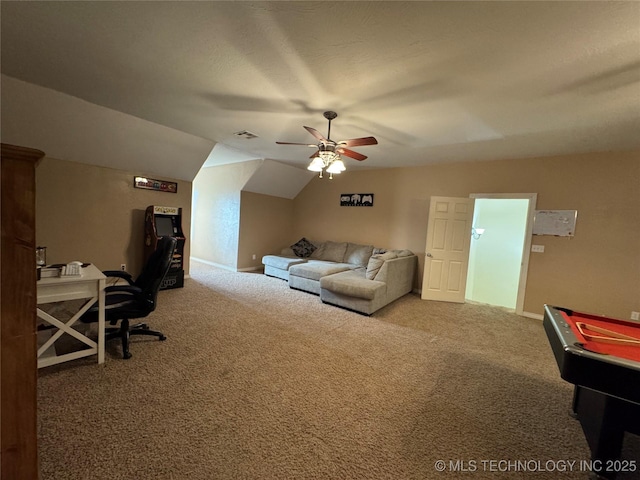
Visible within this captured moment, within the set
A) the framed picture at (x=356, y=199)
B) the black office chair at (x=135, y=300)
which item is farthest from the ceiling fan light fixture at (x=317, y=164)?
the framed picture at (x=356, y=199)

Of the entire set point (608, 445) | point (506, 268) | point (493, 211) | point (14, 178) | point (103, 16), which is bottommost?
point (608, 445)

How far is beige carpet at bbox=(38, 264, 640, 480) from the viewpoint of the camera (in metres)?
1.49

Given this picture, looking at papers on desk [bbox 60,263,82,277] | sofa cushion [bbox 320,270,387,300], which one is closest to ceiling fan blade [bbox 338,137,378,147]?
sofa cushion [bbox 320,270,387,300]

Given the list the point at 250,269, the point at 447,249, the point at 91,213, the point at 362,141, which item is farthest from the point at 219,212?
the point at 447,249

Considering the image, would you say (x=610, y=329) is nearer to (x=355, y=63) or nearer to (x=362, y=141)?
(x=362, y=141)

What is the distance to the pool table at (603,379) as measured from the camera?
1.31m

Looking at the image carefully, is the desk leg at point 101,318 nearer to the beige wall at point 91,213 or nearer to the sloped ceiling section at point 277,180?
the beige wall at point 91,213

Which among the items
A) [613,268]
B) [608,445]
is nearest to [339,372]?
[608,445]

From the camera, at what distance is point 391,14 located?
5.32 ft

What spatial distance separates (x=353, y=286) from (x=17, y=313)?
345cm

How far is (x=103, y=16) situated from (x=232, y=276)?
4717 mm

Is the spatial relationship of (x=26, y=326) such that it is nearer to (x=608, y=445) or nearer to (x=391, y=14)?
(x=391, y=14)

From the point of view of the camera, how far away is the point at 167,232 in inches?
187

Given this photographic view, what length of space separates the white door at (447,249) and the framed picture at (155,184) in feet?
16.0
